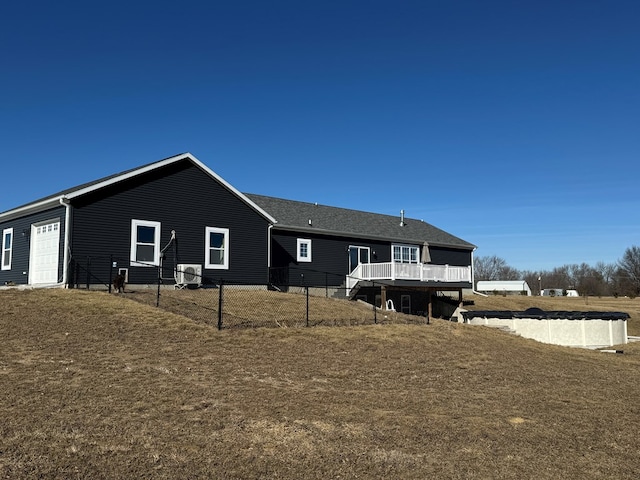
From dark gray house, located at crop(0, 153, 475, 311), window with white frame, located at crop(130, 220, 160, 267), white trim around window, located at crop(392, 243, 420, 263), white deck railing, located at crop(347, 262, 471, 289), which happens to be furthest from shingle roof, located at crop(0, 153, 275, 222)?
white trim around window, located at crop(392, 243, 420, 263)

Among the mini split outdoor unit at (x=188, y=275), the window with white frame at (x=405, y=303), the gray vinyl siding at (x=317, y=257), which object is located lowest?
the window with white frame at (x=405, y=303)

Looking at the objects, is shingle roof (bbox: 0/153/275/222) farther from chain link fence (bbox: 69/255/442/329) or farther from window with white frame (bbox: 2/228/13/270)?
chain link fence (bbox: 69/255/442/329)

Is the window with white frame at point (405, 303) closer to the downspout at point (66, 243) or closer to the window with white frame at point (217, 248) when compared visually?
the window with white frame at point (217, 248)

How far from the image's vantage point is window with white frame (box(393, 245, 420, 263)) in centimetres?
3538

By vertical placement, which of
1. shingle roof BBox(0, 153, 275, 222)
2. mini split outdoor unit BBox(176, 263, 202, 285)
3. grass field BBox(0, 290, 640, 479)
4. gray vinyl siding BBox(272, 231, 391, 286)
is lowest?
grass field BBox(0, 290, 640, 479)

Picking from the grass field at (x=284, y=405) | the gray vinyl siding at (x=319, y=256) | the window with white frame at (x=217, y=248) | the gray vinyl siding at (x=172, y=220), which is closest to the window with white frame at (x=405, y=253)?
the gray vinyl siding at (x=319, y=256)

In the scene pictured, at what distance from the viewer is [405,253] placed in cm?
3600

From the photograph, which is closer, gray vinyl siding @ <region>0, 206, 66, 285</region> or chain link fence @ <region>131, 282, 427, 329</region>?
chain link fence @ <region>131, 282, 427, 329</region>

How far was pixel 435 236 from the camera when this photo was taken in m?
39.6

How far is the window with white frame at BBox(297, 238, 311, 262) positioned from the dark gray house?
0.06 meters

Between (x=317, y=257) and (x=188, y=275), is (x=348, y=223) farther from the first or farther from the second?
(x=188, y=275)

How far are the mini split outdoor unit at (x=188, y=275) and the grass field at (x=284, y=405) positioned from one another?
23.0 feet

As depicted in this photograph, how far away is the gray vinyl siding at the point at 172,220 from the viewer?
2128 cm

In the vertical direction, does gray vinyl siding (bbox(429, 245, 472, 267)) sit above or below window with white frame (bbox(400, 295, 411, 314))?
above
